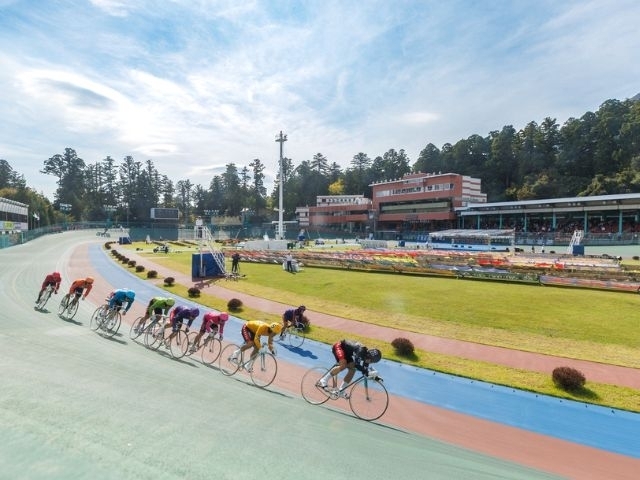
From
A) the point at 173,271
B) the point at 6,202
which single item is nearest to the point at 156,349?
the point at 173,271

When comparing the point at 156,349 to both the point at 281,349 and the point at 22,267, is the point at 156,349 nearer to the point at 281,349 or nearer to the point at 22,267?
the point at 281,349

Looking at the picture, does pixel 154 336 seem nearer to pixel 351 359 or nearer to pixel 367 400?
pixel 351 359

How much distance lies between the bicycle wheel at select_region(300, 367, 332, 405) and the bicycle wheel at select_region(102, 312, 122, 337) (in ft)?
28.6

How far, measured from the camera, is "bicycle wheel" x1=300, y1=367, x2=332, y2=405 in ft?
30.8

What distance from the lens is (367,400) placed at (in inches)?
355

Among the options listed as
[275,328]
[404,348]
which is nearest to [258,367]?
[275,328]

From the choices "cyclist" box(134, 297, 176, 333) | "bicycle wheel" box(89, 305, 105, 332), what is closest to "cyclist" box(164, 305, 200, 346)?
"cyclist" box(134, 297, 176, 333)

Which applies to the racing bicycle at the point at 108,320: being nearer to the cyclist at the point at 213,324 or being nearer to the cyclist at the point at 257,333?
the cyclist at the point at 213,324

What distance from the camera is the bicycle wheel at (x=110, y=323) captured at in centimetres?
1464

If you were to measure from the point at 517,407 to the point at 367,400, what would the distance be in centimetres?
396

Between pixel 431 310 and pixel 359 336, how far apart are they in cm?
515

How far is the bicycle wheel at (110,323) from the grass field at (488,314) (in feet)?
18.3

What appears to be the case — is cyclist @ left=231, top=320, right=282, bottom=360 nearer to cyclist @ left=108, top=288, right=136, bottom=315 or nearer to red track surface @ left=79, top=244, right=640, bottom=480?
red track surface @ left=79, top=244, right=640, bottom=480

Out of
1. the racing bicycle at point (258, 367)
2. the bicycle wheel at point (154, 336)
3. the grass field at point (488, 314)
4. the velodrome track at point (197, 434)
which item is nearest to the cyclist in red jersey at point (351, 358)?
the velodrome track at point (197, 434)
